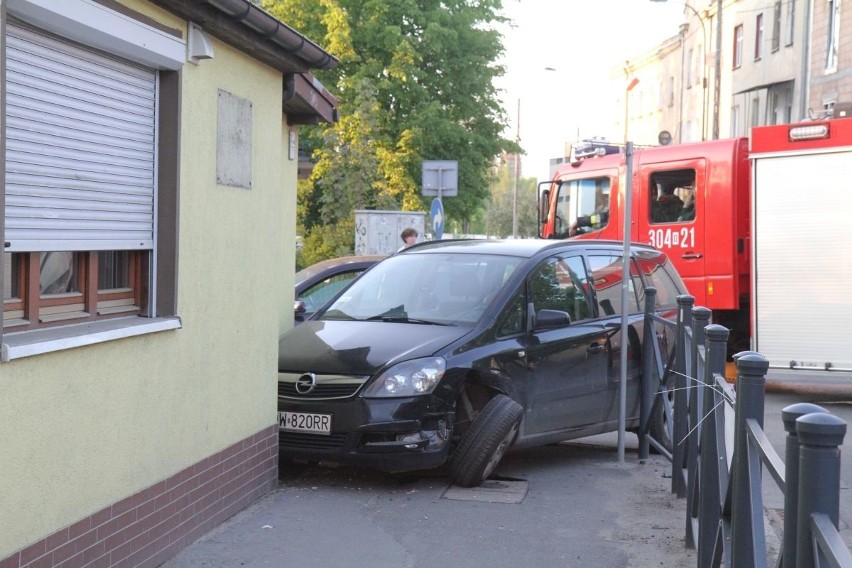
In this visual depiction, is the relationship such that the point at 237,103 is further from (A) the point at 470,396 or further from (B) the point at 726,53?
(B) the point at 726,53

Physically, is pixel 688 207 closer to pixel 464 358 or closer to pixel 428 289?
pixel 428 289

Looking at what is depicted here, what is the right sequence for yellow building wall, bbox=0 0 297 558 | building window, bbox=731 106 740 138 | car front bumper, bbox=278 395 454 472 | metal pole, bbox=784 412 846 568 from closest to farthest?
1. metal pole, bbox=784 412 846 568
2. yellow building wall, bbox=0 0 297 558
3. car front bumper, bbox=278 395 454 472
4. building window, bbox=731 106 740 138

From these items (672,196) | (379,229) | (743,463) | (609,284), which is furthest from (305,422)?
(379,229)

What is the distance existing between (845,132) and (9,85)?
10.4 m

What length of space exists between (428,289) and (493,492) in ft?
5.51

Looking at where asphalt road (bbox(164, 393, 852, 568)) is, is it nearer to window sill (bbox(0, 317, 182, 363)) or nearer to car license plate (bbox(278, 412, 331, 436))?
car license plate (bbox(278, 412, 331, 436))

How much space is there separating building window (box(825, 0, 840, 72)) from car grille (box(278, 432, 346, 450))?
26188 millimetres

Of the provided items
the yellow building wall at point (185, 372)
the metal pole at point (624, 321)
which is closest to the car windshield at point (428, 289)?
the metal pole at point (624, 321)

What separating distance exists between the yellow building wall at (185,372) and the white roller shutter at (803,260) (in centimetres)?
760

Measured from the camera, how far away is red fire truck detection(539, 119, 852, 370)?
12.9 meters

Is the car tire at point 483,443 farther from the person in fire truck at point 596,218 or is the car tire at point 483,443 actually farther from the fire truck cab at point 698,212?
the person in fire truck at point 596,218

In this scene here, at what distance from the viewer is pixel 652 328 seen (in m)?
8.86

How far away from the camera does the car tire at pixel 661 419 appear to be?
832 cm

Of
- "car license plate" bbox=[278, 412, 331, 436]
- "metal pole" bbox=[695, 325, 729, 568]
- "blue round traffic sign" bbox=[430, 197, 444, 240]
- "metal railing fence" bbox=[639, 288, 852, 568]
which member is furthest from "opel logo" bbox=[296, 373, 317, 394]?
"blue round traffic sign" bbox=[430, 197, 444, 240]
